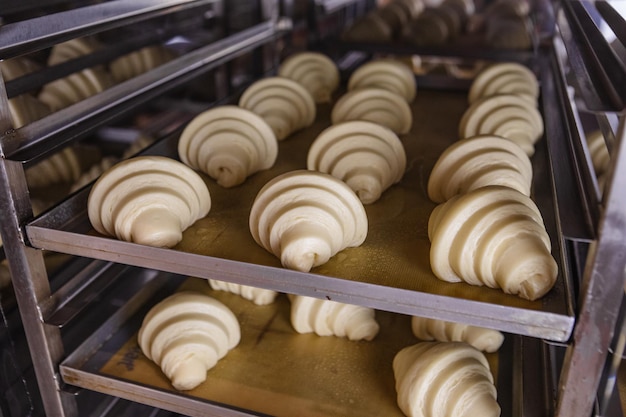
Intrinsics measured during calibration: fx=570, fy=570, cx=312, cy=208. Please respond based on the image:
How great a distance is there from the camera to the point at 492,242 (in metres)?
0.91

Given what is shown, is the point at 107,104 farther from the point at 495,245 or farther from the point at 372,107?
the point at 495,245

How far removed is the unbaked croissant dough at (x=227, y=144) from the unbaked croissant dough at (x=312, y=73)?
0.55m

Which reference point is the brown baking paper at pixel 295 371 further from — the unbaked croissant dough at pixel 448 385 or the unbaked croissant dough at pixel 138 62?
the unbaked croissant dough at pixel 138 62

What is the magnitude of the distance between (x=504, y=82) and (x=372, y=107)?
1.63ft

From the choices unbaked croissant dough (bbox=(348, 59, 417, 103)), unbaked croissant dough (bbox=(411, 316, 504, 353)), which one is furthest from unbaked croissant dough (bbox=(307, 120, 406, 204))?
unbaked croissant dough (bbox=(348, 59, 417, 103))

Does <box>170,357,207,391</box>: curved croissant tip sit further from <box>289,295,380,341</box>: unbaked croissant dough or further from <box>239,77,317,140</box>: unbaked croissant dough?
<box>239,77,317,140</box>: unbaked croissant dough

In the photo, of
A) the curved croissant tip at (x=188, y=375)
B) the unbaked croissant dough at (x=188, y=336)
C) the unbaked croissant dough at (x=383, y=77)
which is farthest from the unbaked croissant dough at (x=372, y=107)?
the curved croissant tip at (x=188, y=375)

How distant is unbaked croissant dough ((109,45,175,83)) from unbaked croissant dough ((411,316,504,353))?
1543 mm

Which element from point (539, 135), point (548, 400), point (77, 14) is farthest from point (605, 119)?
point (77, 14)

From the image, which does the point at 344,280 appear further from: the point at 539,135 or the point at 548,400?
the point at 539,135

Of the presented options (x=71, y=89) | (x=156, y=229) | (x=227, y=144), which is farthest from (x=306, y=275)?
(x=71, y=89)

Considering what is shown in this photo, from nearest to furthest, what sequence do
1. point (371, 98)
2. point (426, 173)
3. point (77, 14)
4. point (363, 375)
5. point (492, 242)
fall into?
point (492, 242) → point (77, 14) → point (363, 375) → point (426, 173) → point (371, 98)

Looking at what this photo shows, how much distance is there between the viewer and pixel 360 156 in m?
1.26

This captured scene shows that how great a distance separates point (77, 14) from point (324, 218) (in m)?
0.61
